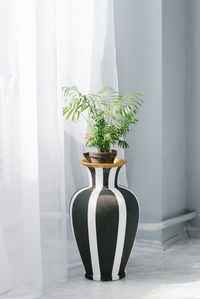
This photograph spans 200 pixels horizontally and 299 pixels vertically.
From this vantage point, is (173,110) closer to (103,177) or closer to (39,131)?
(103,177)

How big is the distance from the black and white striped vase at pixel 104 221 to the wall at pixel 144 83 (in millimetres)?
564

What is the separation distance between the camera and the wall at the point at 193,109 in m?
2.88

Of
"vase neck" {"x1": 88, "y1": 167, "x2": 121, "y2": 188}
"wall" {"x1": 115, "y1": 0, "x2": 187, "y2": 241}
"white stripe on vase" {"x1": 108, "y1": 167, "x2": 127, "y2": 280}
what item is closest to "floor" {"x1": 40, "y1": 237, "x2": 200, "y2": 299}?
"white stripe on vase" {"x1": 108, "y1": 167, "x2": 127, "y2": 280}

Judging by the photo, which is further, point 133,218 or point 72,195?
point 72,195

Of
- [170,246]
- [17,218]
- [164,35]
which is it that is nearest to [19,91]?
[17,218]

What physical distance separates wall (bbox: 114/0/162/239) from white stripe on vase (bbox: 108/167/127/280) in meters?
0.60

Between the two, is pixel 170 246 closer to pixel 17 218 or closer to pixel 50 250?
pixel 50 250

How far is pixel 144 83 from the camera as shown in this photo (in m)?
2.67

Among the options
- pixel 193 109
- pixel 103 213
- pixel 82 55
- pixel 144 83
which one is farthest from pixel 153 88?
pixel 103 213

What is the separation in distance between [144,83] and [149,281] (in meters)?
1.07

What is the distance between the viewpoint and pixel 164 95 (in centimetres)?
266

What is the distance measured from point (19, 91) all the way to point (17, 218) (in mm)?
512

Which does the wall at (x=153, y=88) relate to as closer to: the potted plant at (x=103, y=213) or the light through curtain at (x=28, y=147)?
the potted plant at (x=103, y=213)

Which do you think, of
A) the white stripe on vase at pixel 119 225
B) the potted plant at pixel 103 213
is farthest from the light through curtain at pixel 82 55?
the white stripe on vase at pixel 119 225
